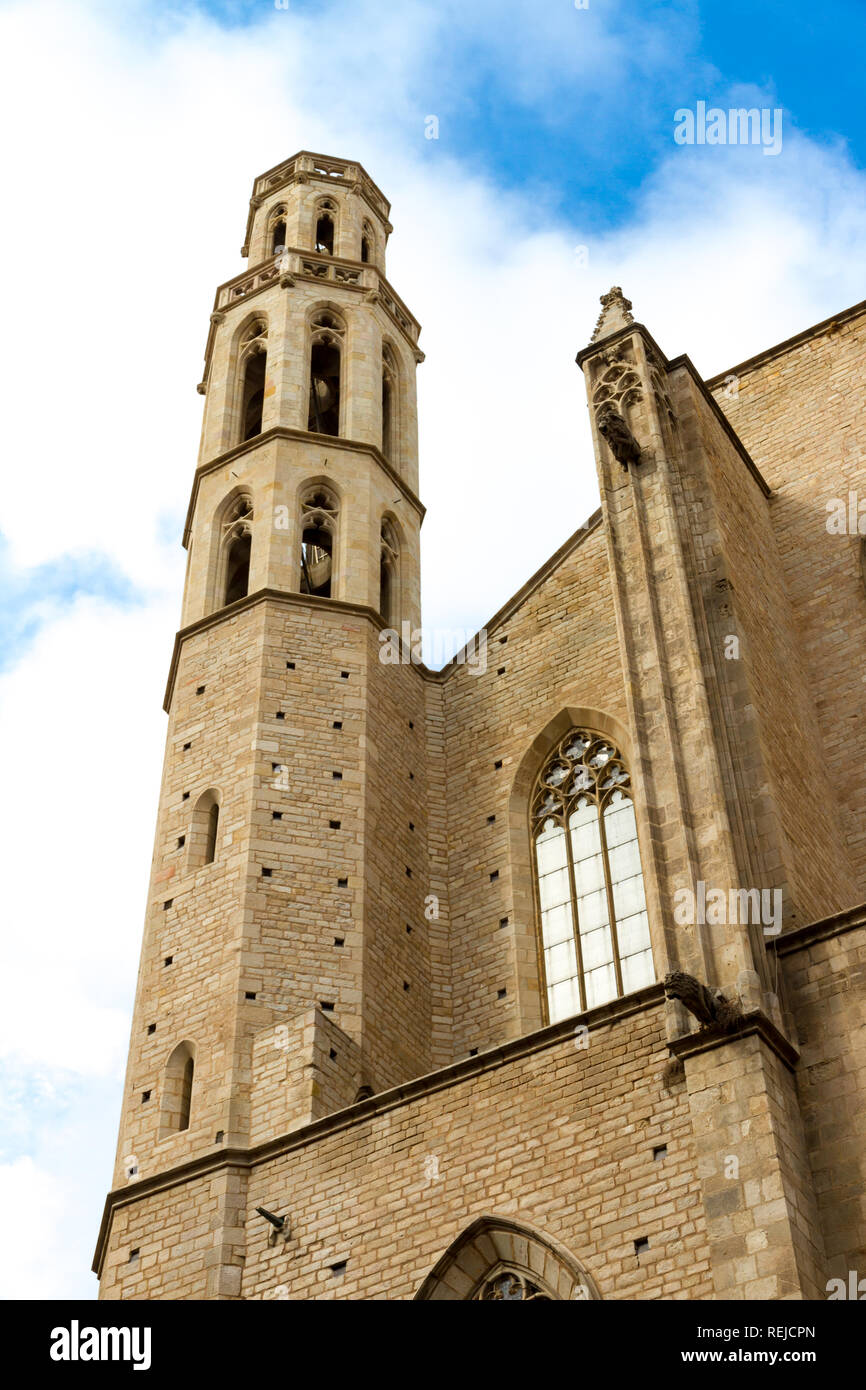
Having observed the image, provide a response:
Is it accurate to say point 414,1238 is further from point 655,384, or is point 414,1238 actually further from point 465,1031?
point 655,384

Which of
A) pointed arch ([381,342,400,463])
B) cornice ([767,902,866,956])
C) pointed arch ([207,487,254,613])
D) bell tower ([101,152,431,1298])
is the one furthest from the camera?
pointed arch ([381,342,400,463])

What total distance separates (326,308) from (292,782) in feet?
27.8

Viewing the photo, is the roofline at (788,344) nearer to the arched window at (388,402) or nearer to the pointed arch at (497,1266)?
the arched window at (388,402)

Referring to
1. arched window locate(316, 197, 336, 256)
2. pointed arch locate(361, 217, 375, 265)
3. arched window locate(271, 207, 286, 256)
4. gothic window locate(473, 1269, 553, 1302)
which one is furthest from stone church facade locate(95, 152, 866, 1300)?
arched window locate(316, 197, 336, 256)

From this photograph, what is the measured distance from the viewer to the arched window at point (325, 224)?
26.0 meters

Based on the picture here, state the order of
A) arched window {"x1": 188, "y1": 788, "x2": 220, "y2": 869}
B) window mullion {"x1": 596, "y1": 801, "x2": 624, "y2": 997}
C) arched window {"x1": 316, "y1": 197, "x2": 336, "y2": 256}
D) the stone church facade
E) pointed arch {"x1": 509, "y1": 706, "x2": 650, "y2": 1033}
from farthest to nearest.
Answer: arched window {"x1": 316, "y1": 197, "x2": 336, "y2": 256}, arched window {"x1": 188, "y1": 788, "x2": 220, "y2": 869}, pointed arch {"x1": 509, "y1": 706, "x2": 650, "y2": 1033}, window mullion {"x1": 596, "y1": 801, "x2": 624, "y2": 997}, the stone church facade

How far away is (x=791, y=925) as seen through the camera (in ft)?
44.3

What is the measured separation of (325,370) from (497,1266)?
14430 millimetres

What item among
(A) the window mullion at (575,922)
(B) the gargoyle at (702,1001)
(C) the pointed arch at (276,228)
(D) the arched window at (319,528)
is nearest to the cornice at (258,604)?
(D) the arched window at (319,528)

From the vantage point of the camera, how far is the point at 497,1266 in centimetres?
1281

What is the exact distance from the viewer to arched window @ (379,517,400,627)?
833 inches

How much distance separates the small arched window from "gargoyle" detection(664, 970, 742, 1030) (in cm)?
1195

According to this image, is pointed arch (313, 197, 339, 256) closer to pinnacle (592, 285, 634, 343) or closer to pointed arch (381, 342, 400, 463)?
pointed arch (381, 342, 400, 463)

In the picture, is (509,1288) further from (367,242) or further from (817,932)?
(367,242)
